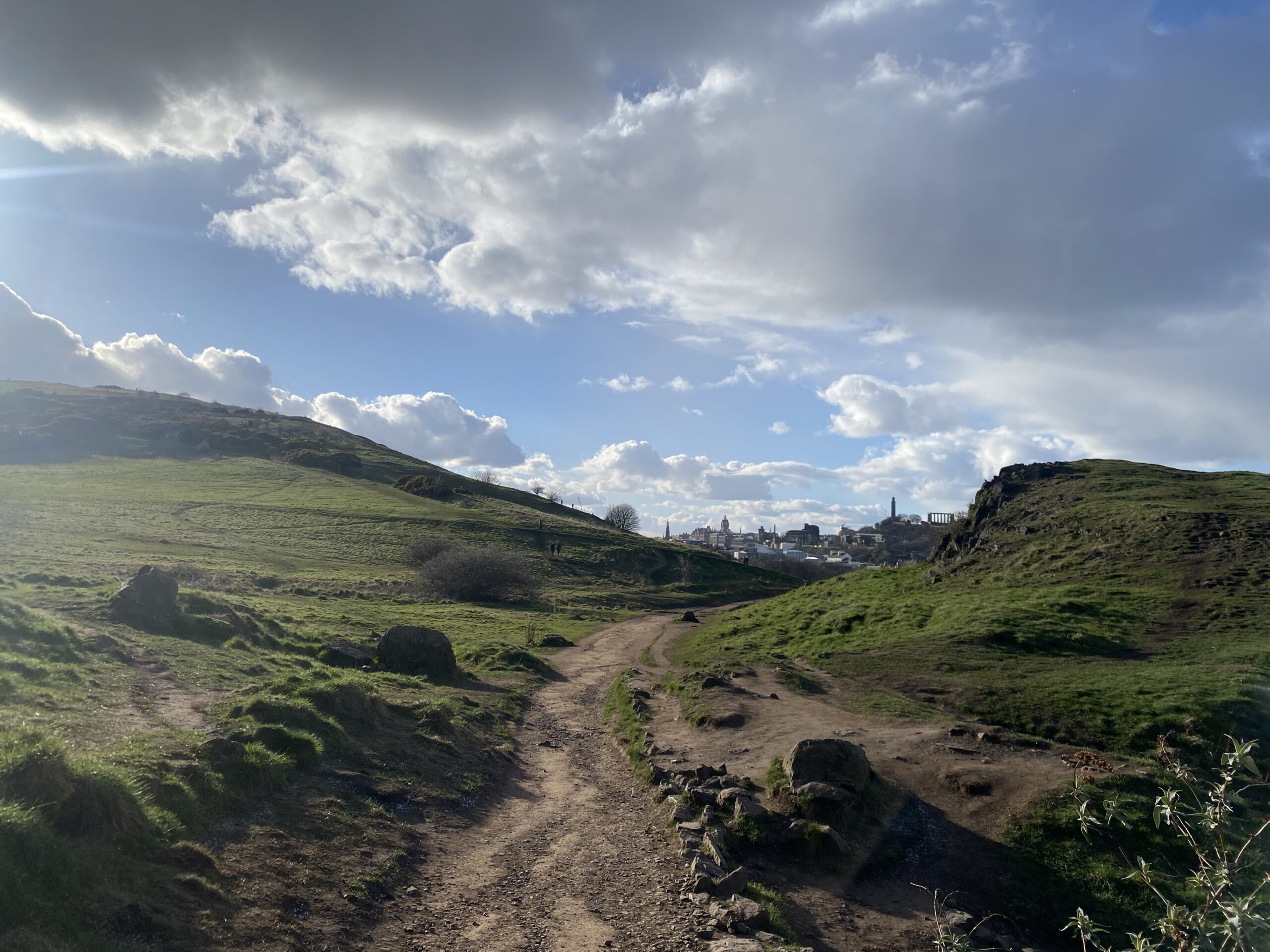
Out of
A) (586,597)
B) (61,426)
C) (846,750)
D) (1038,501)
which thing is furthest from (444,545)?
(61,426)

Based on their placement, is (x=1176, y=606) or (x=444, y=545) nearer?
(x=1176, y=606)

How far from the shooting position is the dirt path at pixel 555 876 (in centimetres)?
841

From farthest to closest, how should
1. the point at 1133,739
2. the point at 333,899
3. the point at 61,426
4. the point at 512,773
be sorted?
1. the point at 61,426
2. the point at 1133,739
3. the point at 512,773
4. the point at 333,899

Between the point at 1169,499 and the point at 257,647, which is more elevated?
the point at 1169,499

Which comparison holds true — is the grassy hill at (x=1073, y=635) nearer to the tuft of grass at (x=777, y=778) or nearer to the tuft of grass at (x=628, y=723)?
the tuft of grass at (x=777, y=778)

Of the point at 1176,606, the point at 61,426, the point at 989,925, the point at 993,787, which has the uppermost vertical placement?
the point at 61,426

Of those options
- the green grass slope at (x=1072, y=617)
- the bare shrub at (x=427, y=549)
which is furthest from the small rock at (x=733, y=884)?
the bare shrub at (x=427, y=549)

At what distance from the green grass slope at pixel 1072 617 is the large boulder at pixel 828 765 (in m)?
6.95

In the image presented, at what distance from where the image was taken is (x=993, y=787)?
13.7 meters

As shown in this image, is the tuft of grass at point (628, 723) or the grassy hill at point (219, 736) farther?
the tuft of grass at point (628, 723)

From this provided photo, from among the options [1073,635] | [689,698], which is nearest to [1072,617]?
[1073,635]

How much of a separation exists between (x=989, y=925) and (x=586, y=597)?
55.8 meters

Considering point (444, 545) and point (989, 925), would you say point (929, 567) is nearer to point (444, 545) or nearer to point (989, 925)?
point (989, 925)

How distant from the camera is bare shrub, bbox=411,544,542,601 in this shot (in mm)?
57406
